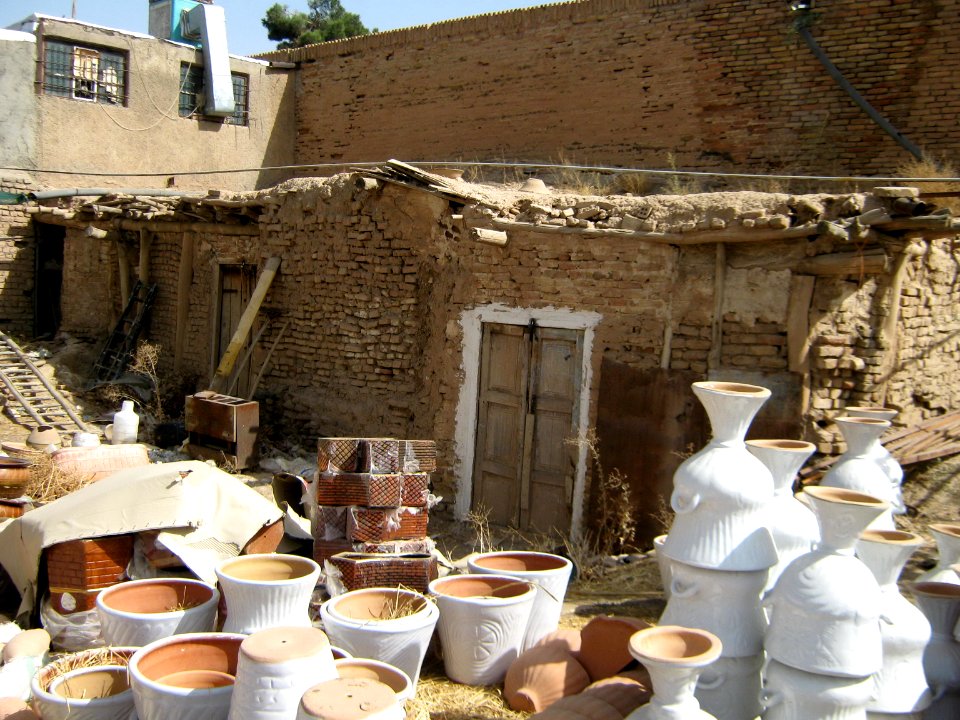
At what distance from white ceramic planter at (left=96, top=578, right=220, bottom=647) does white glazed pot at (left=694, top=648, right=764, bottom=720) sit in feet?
7.45

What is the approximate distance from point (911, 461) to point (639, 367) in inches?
Answer: 84.7

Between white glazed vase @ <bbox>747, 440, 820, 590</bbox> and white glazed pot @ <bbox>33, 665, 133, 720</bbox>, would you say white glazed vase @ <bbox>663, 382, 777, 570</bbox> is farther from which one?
white glazed pot @ <bbox>33, 665, 133, 720</bbox>

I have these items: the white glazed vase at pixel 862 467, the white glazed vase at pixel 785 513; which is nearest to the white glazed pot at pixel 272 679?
the white glazed vase at pixel 785 513

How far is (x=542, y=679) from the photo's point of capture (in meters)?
Answer: 3.88

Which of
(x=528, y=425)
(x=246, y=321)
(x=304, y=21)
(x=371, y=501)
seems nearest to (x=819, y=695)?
(x=371, y=501)

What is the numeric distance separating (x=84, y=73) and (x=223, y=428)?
29.1ft

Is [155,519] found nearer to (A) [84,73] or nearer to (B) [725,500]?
(B) [725,500]

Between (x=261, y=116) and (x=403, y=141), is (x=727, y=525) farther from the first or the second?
(x=261, y=116)

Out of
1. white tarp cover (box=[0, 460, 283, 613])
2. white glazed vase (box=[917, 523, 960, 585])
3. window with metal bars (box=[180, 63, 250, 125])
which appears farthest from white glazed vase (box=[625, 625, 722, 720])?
window with metal bars (box=[180, 63, 250, 125])

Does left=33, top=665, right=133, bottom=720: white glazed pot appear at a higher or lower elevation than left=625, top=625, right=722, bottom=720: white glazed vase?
lower

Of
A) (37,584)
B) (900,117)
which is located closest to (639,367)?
(37,584)

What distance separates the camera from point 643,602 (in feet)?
17.2

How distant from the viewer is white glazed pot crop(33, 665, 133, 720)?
10.9 feet

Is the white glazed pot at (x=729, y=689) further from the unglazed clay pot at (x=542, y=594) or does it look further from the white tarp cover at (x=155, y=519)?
the white tarp cover at (x=155, y=519)
